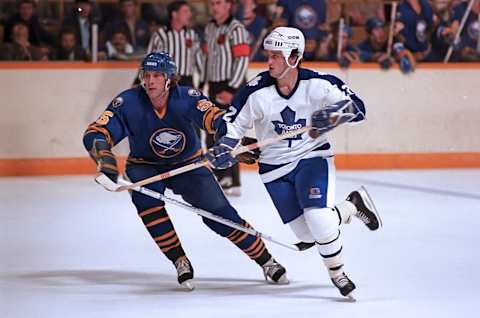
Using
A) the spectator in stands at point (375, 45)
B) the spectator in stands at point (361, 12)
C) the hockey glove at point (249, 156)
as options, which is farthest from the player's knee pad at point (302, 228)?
the spectator in stands at point (361, 12)

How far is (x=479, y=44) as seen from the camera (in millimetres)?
8906

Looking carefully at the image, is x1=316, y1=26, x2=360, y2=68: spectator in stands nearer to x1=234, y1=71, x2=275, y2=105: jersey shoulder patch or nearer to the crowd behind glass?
the crowd behind glass

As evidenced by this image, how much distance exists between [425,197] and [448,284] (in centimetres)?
271

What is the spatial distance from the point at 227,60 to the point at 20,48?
5.55 ft

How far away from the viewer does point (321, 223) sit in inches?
169

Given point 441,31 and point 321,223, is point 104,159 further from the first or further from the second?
point 441,31

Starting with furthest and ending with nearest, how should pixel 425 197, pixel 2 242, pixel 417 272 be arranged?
pixel 425 197 → pixel 2 242 → pixel 417 272

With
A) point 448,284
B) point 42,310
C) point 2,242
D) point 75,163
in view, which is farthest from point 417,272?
point 75,163

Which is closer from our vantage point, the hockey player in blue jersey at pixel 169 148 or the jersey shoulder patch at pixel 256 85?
the jersey shoulder patch at pixel 256 85

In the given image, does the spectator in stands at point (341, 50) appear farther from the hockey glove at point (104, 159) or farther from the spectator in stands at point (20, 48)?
the hockey glove at point (104, 159)

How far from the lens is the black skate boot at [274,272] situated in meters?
4.69

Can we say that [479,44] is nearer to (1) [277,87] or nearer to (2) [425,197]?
(2) [425,197]

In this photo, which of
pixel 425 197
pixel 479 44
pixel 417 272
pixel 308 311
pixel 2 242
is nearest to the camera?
pixel 308 311

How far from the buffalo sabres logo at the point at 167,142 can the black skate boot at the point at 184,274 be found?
0.44 m
